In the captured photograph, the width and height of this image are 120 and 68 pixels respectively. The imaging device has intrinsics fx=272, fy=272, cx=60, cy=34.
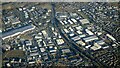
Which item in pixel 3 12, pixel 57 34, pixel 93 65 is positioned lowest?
pixel 93 65

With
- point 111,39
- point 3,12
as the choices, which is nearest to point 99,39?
point 111,39

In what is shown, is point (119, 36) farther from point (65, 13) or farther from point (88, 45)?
point (65, 13)

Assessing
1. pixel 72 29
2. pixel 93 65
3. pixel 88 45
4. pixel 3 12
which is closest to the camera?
pixel 93 65

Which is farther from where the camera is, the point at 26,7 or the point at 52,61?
the point at 26,7

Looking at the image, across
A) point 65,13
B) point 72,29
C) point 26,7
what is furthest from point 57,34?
point 26,7

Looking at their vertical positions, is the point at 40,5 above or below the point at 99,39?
above

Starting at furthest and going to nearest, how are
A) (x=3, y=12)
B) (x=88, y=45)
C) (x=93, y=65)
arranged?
(x=3, y=12), (x=88, y=45), (x=93, y=65)

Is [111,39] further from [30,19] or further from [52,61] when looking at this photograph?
[30,19]
